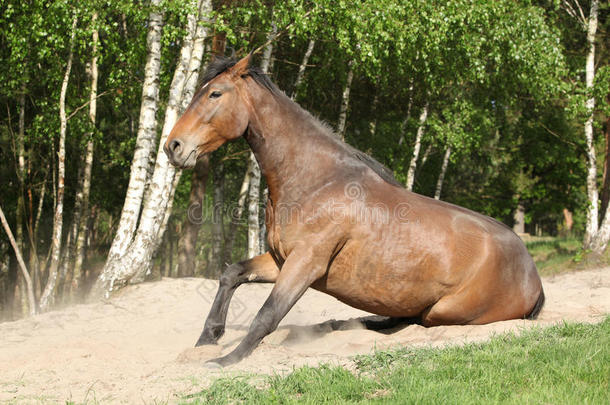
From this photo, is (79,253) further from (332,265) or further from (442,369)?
(442,369)

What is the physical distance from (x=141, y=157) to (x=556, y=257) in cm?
1337

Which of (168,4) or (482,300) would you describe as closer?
(482,300)

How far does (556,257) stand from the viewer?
17703 mm

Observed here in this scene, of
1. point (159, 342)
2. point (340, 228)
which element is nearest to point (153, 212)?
point (159, 342)

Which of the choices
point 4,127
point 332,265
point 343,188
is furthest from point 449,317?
point 4,127

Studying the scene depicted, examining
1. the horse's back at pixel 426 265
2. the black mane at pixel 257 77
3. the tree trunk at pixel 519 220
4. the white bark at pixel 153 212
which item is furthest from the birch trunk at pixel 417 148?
the black mane at pixel 257 77

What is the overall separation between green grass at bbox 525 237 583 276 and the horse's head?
12.0 metres

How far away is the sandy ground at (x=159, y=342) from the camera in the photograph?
4.11m

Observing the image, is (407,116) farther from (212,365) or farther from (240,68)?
(212,365)

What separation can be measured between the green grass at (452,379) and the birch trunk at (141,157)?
6.79 meters

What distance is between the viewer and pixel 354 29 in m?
13.3

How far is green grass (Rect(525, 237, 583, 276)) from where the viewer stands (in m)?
14.8

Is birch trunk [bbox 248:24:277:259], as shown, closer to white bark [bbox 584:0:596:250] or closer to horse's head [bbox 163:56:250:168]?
white bark [bbox 584:0:596:250]

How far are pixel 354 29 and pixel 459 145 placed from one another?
9652mm
